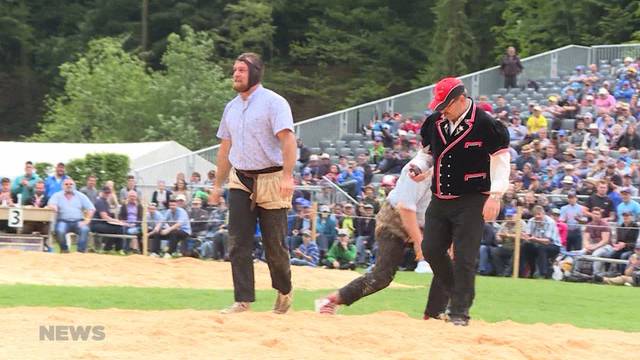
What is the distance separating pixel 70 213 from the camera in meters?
23.0

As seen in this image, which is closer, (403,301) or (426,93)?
(403,301)

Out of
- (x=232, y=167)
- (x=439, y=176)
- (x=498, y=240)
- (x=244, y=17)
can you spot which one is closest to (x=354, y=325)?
(x=439, y=176)

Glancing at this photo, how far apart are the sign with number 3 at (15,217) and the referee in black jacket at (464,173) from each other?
14.1 metres

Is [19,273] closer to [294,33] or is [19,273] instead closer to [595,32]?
[595,32]

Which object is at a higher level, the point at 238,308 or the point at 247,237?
the point at 247,237

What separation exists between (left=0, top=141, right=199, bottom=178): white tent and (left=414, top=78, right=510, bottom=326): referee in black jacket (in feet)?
70.8

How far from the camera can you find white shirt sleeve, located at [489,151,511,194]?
9922 millimetres

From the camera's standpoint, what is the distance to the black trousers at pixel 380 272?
11016 millimetres

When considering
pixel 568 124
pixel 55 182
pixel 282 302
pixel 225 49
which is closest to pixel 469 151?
pixel 282 302

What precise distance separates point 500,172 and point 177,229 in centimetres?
1412

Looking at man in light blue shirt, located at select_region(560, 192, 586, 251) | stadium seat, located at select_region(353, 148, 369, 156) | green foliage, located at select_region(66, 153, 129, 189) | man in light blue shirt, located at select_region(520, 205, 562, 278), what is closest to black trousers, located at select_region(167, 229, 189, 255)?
man in light blue shirt, located at select_region(520, 205, 562, 278)

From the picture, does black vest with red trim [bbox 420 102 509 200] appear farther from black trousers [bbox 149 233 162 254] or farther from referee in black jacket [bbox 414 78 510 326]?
black trousers [bbox 149 233 162 254]

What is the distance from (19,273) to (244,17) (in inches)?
1729

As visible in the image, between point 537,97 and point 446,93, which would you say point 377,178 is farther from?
point 446,93
